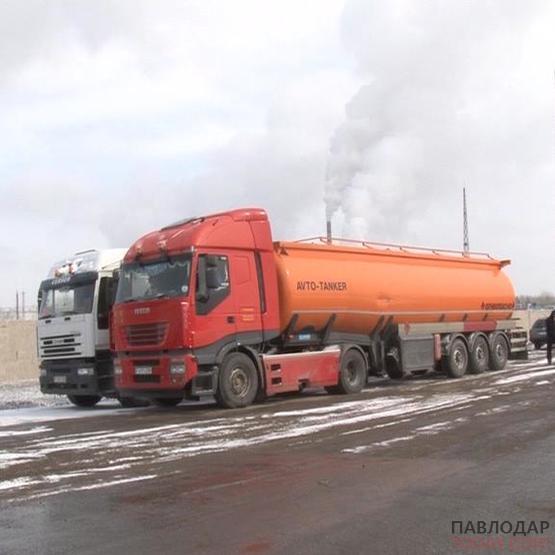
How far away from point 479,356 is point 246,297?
912 centimetres

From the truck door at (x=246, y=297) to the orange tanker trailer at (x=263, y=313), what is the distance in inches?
0.8

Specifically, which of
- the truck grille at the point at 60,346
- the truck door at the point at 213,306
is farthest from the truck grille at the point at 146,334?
the truck grille at the point at 60,346

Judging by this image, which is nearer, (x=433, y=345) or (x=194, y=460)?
(x=194, y=460)

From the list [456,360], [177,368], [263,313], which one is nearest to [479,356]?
[456,360]

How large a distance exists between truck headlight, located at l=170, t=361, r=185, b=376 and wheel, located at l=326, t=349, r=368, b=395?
14.2 ft

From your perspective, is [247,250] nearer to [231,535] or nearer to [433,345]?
[433,345]

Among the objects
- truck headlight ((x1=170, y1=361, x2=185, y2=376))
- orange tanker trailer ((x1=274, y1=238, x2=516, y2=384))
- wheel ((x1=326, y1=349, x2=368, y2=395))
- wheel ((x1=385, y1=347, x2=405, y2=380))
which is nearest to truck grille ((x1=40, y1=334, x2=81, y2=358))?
truck headlight ((x1=170, y1=361, x2=185, y2=376))

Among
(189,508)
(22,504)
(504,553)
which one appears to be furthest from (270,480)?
(504,553)

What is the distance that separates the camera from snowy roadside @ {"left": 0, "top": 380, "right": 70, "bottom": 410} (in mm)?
17141

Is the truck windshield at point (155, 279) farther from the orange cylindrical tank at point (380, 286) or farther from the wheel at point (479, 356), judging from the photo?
the wheel at point (479, 356)

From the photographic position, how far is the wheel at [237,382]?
45.3 feet

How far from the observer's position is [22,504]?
6660 millimetres

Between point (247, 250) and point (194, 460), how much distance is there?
6490mm

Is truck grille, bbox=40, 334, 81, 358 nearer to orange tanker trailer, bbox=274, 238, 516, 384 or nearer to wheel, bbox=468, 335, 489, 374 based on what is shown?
orange tanker trailer, bbox=274, 238, 516, 384
